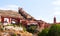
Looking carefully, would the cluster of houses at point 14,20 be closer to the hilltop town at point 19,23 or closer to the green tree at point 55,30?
the hilltop town at point 19,23

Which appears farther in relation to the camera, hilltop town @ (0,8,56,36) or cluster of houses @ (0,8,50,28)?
cluster of houses @ (0,8,50,28)

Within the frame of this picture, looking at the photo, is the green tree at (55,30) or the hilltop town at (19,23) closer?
the green tree at (55,30)

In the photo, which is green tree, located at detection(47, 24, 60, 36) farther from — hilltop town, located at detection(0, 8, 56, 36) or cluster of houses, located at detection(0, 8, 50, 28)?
cluster of houses, located at detection(0, 8, 50, 28)

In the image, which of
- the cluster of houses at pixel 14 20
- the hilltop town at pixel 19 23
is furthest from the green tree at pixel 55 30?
the cluster of houses at pixel 14 20

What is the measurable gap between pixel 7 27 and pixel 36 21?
600 centimetres

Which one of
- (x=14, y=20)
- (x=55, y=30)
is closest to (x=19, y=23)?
(x=14, y=20)

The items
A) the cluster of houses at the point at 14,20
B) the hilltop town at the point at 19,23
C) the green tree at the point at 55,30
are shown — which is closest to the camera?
the green tree at the point at 55,30

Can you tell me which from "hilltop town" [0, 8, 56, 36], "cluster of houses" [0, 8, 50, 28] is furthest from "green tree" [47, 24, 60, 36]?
"cluster of houses" [0, 8, 50, 28]

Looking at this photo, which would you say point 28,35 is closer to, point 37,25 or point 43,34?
point 37,25

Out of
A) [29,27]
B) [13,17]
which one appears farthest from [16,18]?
[29,27]

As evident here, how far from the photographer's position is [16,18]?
90.3ft

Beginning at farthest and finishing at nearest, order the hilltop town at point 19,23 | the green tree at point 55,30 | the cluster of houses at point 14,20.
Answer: the cluster of houses at point 14,20
the hilltop town at point 19,23
the green tree at point 55,30

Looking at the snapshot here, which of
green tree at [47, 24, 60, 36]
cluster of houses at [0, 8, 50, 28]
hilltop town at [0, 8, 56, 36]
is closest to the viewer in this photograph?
green tree at [47, 24, 60, 36]

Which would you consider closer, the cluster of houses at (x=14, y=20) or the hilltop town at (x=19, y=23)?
→ the hilltop town at (x=19, y=23)
